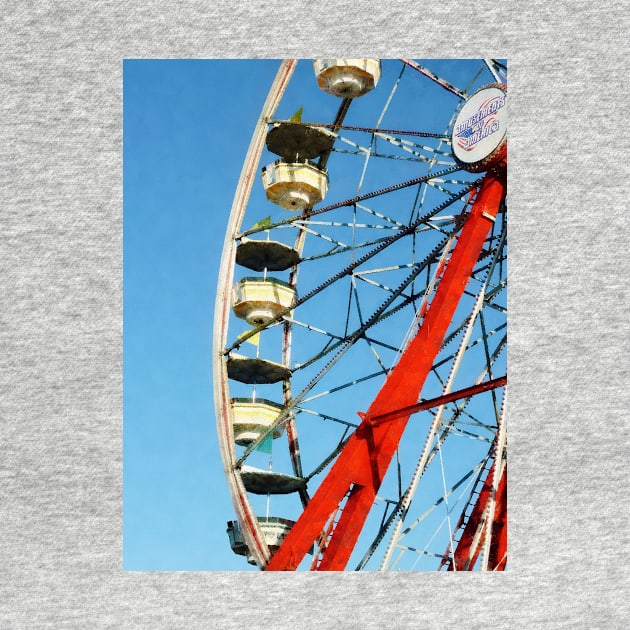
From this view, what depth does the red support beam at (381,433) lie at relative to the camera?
11.8 m

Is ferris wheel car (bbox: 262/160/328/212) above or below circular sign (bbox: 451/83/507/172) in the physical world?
above

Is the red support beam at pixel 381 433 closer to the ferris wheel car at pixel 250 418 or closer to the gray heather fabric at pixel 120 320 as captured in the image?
the ferris wheel car at pixel 250 418

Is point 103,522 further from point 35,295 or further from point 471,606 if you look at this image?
point 471,606

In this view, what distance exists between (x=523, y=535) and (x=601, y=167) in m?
2.72

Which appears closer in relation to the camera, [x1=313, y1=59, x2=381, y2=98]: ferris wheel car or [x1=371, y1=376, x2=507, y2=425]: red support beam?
[x1=371, y1=376, x2=507, y2=425]: red support beam

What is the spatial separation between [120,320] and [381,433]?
Result: 10.3 feet

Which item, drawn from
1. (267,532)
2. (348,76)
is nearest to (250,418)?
(267,532)

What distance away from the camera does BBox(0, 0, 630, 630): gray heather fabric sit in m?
9.71

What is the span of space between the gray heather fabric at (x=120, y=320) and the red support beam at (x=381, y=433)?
1.92 meters

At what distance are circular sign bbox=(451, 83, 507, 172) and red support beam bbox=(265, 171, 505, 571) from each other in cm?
26

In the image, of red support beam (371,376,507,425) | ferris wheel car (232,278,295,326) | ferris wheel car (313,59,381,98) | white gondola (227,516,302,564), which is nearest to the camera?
red support beam (371,376,507,425)

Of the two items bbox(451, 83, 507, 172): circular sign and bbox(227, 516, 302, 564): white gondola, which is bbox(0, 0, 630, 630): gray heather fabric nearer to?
bbox(451, 83, 507, 172): circular sign

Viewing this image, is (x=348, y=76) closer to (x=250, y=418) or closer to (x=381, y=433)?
(x=381, y=433)

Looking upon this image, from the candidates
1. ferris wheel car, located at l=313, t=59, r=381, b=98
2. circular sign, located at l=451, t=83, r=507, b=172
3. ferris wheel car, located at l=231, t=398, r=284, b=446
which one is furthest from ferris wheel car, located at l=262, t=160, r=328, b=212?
ferris wheel car, located at l=231, t=398, r=284, b=446
